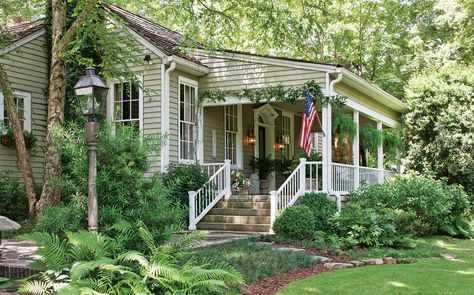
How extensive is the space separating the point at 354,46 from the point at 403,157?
8244 millimetres

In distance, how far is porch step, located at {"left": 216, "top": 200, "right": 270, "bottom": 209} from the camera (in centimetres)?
1214

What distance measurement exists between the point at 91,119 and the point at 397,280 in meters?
4.57

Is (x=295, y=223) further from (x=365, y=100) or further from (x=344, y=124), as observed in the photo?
(x=365, y=100)

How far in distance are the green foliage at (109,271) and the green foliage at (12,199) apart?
6977mm

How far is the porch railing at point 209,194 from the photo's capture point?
11898 millimetres

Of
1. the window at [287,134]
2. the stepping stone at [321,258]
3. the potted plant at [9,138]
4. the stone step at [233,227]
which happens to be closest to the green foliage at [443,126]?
the window at [287,134]

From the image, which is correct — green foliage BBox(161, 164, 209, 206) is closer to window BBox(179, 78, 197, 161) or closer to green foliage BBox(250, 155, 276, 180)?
window BBox(179, 78, 197, 161)

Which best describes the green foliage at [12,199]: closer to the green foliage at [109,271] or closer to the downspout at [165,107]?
the downspout at [165,107]

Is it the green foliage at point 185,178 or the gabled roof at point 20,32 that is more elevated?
the gabled roof at point 20,32

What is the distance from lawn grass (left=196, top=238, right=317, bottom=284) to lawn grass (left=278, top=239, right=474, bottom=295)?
1.61ft

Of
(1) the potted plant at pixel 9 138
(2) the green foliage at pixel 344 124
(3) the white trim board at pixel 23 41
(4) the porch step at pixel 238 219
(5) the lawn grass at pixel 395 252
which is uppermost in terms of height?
(3) the white trim board at pixel 23 41

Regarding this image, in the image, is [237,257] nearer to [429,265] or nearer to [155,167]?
[429,265]

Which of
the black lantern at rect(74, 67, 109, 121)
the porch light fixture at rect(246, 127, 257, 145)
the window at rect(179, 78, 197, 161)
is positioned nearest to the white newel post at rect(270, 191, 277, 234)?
the window at rect(179, 78, 197, 161)

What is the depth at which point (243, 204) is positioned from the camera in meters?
12.3
